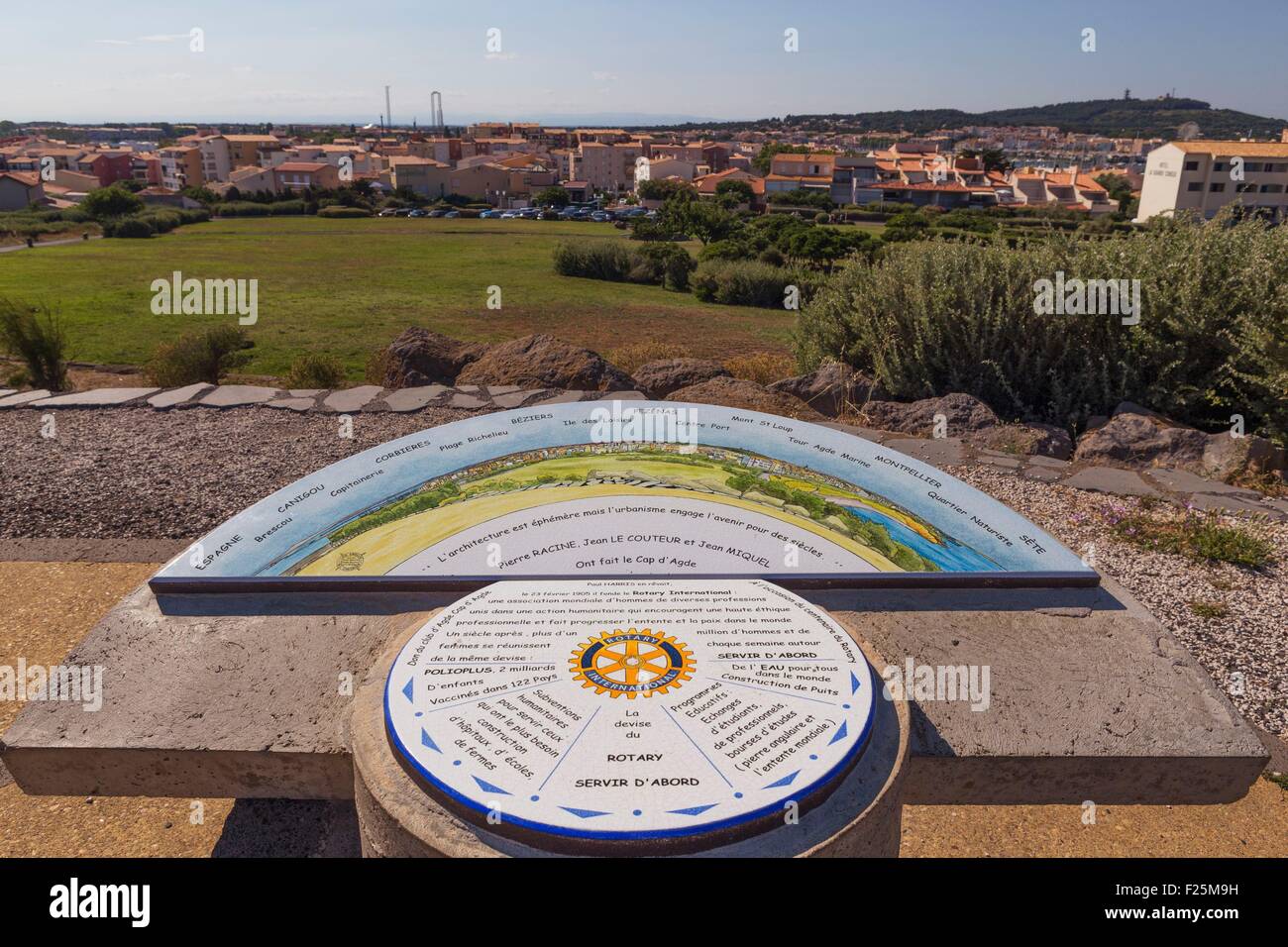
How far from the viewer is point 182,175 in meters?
83.1

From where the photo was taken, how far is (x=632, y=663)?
259 centimetres

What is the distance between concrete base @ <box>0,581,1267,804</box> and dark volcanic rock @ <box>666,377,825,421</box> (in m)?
3.89

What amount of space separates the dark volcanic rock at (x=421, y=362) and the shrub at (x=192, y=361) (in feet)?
12.2

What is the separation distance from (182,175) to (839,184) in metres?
68.3

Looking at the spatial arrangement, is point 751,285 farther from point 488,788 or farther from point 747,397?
point 488,788

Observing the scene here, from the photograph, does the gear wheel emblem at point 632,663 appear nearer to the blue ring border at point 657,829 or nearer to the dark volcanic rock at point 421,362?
the blue ring border at point 657,829

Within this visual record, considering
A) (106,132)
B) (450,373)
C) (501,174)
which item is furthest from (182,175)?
(106,132)

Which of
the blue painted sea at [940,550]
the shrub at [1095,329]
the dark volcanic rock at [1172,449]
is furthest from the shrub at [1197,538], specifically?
the blue painted sea at [940,550]

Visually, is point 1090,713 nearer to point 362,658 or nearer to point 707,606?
point 707,606

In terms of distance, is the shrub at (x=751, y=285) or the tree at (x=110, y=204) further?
the tree at (x=110, y=204)

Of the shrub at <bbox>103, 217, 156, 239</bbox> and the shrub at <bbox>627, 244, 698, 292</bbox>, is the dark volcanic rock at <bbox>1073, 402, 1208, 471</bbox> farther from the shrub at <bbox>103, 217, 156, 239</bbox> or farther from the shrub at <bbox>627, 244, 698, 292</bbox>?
the shrub at <bbox>103, 217, 156, 239</bbox>

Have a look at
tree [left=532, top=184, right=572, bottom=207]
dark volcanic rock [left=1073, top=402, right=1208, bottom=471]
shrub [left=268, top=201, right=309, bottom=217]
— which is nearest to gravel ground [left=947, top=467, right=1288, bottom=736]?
dark volcanic rock [left=1073, top=402, right=1208, bottom=471]

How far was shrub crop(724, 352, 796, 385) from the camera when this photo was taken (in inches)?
356

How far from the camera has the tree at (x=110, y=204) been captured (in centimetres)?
5231
